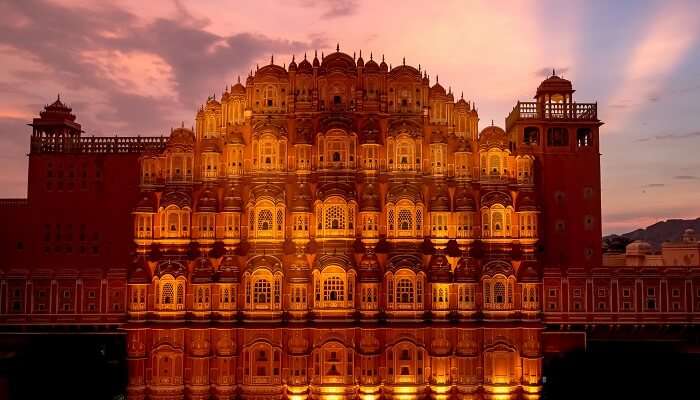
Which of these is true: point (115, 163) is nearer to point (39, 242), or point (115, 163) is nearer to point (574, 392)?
point (39, 242)

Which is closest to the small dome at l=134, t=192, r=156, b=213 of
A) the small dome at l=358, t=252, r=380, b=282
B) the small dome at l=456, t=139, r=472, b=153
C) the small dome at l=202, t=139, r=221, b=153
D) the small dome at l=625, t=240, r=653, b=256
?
the small dome at l=202, t=139, r=221, b=153

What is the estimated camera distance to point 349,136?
3500 cm

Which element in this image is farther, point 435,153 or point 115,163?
point 115,163

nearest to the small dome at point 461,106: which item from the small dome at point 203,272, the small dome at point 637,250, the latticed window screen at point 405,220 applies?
the latticed window screen at point 405,220

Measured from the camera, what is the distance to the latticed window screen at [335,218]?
34.1 metres

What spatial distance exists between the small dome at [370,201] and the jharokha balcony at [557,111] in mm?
14004

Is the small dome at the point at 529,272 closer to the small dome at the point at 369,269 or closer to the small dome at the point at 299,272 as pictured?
the small dome at the point at 369,269

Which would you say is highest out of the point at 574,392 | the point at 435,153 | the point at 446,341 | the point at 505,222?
the point at 435,153

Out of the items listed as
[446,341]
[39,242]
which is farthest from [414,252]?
[39,242]

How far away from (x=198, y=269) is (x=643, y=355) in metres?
25.9

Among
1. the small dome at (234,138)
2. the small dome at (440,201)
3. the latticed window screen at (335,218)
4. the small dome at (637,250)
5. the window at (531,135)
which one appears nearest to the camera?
the latticed window screen at (335,218)

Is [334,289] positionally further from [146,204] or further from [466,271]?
[146,204]

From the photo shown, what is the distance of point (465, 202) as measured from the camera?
34.9 meters

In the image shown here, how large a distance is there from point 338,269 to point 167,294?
885 centimetres
